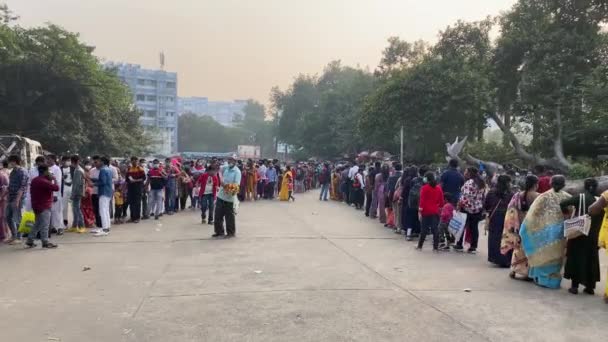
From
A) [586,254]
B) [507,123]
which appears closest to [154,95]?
[507,123]

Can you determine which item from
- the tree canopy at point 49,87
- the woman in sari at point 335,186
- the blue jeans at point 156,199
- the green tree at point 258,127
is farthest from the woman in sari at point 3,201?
the green tree at point 258,127

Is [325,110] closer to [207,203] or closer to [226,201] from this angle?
[207,203]

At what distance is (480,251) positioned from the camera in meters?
10.5

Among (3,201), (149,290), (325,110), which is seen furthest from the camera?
(325,110)

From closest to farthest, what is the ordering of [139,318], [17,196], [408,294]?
1. [139,318]
2. [408,294]
3. [17,196]

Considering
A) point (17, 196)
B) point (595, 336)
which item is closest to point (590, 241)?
point (595, 336)

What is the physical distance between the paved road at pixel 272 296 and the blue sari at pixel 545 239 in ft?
0.97

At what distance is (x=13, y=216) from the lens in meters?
10.3

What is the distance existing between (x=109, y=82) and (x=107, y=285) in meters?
32.5

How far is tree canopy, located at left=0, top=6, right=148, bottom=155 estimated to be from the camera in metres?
31.2

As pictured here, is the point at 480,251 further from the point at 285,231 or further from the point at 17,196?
the point at 17,196

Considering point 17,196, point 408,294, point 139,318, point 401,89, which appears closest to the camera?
point 139,318

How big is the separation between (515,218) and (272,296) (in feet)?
13.3

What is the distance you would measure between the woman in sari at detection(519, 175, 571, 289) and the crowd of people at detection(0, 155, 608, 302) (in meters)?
0.01
